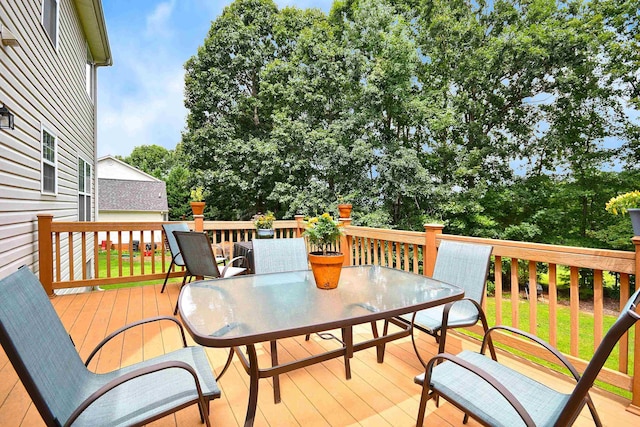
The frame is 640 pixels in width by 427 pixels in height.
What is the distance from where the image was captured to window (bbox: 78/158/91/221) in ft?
24.3

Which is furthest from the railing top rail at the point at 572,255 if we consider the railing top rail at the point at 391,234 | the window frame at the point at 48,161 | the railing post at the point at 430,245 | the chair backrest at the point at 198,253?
the window frame at the point at 48,161

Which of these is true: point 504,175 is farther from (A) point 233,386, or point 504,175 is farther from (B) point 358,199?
(A) point 233,386

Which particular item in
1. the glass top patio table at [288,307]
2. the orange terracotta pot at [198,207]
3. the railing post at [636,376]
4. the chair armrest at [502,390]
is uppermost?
the orange terracotta pot at [198,207]

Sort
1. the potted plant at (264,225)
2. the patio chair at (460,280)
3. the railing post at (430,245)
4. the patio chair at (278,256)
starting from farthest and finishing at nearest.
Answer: the potted plant at (264,225) → the railing post at (430,245) → the patio chair at (278,256) → the patio chair at (460,280)

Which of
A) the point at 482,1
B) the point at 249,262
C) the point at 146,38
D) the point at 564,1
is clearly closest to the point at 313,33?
the point at 482,1

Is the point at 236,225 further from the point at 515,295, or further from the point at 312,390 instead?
the point at 515,295

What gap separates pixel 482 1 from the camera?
12.3 meters

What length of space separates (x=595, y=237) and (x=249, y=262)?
11.2m

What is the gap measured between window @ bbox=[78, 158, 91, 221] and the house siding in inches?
24.2

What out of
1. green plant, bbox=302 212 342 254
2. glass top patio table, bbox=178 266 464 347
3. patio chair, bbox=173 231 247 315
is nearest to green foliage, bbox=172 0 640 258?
patio chair, bbox=173 231 247 315

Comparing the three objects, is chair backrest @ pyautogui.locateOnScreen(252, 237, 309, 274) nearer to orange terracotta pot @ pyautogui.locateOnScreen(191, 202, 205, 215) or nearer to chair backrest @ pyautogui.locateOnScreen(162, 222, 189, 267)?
chair backrest @ pyautogui.locateOnScreen(162, 222, 189, 267)

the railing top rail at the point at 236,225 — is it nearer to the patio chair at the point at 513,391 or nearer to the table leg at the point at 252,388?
the table leg at the point at 252,388

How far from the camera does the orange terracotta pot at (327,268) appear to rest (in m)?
2.11

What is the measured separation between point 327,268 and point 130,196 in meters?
23.1
